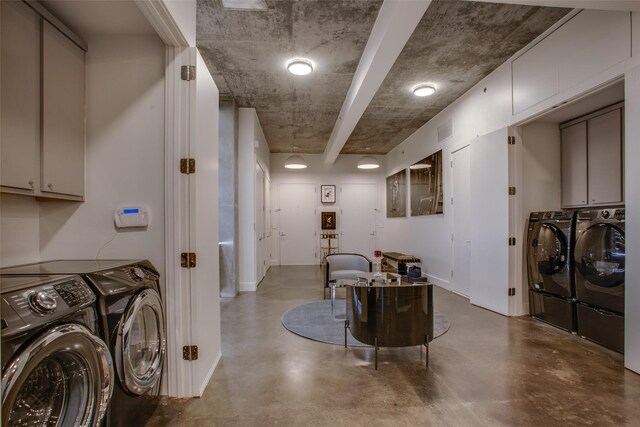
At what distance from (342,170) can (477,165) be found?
4.71 meters

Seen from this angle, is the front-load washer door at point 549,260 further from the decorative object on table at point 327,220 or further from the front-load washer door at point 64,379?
the decorative object on table at point 327,220

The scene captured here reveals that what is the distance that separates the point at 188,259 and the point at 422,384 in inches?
73.1

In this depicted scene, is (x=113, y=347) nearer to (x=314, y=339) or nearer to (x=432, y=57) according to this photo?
(x=314, y=339)

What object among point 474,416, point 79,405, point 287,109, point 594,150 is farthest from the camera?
point 287,109

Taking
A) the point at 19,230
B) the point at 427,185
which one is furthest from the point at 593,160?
the point at 19,230

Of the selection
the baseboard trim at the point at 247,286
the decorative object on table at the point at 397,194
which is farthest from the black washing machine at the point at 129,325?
the decorative object on table at the point at 397,194

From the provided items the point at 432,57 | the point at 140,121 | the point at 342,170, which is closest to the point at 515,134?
the point at 432,57

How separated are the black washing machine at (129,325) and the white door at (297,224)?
6372mm

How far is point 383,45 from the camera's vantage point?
107 inches

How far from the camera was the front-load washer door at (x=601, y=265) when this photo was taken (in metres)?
2.53

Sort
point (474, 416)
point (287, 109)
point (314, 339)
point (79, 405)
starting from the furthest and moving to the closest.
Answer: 1. point (287, 109)
2. point (314, 339)
3. point (474, 416)
4. point (79, 405)

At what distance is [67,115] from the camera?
1794 millimetres

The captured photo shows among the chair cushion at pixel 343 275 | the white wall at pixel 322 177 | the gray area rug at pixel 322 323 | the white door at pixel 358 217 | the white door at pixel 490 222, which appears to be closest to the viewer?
the gray area rug at pixel 322 323

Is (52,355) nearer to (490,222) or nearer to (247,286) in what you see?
(247,286)
